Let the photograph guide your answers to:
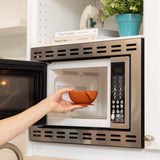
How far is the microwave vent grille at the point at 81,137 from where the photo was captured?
1386 millimetres

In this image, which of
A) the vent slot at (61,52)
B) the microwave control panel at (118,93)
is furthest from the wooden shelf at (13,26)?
the microwave control panel at (118,93)

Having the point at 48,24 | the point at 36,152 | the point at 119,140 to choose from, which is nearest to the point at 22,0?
the point at 48,24

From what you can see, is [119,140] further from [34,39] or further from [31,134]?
[34,39]

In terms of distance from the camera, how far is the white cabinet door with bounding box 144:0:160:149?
4.31ft

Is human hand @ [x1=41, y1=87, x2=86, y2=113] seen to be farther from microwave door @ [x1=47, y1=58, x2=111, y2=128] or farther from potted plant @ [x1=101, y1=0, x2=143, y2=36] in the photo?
potted plant @ [x1=101, y1=0, x2=143, y2=36]

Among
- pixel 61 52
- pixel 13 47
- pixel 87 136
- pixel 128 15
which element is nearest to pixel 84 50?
pixel 61 52

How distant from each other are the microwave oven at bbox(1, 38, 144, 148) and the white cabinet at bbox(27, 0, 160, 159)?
32 millimetres

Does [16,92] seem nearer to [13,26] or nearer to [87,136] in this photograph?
[87,136]

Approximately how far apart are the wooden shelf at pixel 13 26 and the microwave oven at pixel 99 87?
359 millimetres

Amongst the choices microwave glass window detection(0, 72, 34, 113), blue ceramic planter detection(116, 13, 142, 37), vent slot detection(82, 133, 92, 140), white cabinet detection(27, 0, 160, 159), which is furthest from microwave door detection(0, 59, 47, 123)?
blue ceramic planter detection(116, 13, 142, 37)

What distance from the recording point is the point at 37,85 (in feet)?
5.21

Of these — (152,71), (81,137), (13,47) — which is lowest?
(81,137)

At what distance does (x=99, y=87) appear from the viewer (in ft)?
5.16

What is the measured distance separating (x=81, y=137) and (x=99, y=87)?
23 cm
